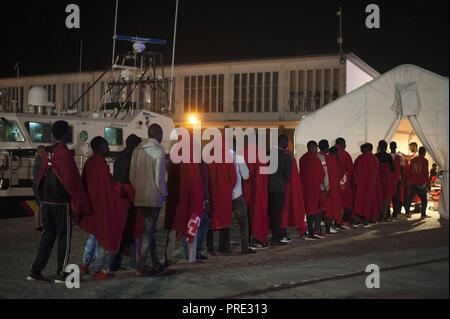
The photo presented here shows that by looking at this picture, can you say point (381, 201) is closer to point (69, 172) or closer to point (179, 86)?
point (69, 172)

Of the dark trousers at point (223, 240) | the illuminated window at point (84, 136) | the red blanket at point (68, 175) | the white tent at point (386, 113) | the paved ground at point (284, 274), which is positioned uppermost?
the white tent at point (386, 113)

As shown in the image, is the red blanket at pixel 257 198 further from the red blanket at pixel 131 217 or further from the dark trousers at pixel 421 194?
the dark trousers at pixel 421 194

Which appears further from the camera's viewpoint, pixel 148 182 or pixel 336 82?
pixel 336 82

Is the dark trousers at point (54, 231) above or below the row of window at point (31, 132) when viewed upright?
below

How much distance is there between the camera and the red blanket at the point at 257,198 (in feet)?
29.9

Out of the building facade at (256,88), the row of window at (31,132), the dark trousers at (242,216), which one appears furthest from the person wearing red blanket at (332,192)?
the building facade at (256,88)

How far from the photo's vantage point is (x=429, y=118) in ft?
41.5

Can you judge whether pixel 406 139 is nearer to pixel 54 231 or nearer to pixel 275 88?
pixel 54 231

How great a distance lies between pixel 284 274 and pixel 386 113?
7704 millimetres

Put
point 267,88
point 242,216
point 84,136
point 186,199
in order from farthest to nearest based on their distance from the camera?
point 267,88, point 84,136, point 242,216, point 186,199

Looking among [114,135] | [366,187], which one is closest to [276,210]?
[366,187]

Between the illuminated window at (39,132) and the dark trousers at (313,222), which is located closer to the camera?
the dark trousers at (313,222)

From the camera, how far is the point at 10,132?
13.6m
